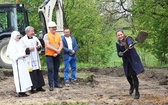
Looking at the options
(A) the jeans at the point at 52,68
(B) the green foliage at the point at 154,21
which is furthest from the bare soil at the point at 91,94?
(B) the green foliage at the point at 154,21

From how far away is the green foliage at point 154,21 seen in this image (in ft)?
59.1

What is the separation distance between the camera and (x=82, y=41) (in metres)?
26.6

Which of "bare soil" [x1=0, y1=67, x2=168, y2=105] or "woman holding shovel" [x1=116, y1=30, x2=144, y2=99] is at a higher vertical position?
"woman holding shovel" [x1=116, y1=30, x2=144, y2=99]

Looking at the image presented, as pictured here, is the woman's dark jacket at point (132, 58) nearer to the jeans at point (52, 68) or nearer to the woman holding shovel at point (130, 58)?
the woman holding shovel at point (130, 58)

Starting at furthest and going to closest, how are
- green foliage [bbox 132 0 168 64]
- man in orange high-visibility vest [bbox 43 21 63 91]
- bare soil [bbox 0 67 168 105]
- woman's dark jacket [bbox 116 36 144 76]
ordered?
green foliage [bbox 132 0 168 64]
man in orange high-visibility vest [bbox 43 21 63 91]
woman's dark jacket [bbox 116 36 144 76]
bare soil [bbox 0 67 168 105]

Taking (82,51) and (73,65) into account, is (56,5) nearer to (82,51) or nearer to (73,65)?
(73,65)

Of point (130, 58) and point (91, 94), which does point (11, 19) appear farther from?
point (130, 58)

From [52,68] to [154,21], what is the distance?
9.31 m

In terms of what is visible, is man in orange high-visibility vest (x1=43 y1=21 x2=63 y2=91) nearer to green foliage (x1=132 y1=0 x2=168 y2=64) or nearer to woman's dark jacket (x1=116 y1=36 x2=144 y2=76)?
woman's dark jacket (x1=116 y1=36 x2=144 y2=76)

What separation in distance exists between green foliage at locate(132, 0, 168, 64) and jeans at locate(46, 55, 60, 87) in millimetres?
7719

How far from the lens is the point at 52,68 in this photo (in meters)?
11.1

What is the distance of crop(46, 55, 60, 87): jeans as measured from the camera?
435 inches

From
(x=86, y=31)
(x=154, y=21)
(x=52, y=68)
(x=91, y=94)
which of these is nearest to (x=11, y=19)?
(x=154, y=21)

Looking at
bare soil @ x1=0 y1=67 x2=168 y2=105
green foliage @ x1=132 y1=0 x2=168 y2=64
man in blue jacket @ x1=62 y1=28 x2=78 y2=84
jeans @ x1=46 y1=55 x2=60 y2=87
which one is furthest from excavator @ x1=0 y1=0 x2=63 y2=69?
jeans @ x1=46 y1=55 x2=60 y2=87
